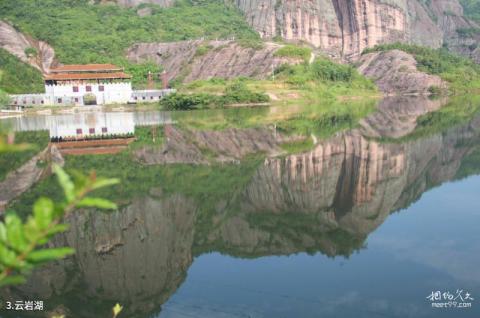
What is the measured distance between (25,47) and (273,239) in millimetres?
102681

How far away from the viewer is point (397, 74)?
114 meters

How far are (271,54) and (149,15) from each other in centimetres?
6161

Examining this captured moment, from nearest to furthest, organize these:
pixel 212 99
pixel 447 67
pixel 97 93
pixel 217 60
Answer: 1. pixel 212 99
2. pixel 97 93
3. pixel 217 60
4. pixel 447 67

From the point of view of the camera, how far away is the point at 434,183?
61.1 ft

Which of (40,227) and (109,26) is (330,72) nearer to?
(109,26)

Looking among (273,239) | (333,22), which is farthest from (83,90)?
(333,22)

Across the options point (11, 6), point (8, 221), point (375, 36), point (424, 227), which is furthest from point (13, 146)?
point (375, 36)

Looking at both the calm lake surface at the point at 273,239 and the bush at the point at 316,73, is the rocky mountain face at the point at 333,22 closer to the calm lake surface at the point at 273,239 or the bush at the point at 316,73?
the bush at the point at 316,73

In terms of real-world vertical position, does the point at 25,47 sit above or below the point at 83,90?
above

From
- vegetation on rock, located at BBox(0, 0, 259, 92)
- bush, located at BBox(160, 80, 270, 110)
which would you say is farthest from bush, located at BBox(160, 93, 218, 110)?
vegetation on rock, located at BBox(0, 0, 259, 92)

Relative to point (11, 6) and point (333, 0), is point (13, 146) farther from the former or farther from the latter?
point (333, 0)

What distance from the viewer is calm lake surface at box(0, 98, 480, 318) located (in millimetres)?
9305

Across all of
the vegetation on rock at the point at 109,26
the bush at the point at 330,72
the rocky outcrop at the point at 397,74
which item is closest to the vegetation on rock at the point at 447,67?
the rocky outcrop at the point at 397,74

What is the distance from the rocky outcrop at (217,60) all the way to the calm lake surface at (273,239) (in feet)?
248
